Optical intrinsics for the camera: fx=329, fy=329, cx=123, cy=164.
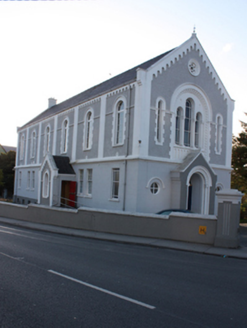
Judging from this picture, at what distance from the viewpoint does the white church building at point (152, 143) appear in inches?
808

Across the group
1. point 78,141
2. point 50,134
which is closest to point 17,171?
point 50,134

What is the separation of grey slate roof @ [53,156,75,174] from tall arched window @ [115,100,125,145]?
260 inches

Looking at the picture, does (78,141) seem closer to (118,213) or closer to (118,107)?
(118,107)

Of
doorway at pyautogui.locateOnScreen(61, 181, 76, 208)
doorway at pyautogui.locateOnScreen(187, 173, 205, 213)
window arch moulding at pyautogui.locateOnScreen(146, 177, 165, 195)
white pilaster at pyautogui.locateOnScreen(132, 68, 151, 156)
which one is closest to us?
white pilaster at pyautogui.locateOnScreen(132, 68, 151, 156)

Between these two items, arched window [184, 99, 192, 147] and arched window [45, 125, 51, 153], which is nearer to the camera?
arched window [184, 99, 192, 147]

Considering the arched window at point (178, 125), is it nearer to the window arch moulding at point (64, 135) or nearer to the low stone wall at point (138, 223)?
the low stone wall at point (138, 223)

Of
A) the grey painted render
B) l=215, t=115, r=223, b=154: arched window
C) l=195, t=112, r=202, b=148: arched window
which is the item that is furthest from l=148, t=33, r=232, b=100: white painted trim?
l=195, t=112, r=202, b=148: arched window

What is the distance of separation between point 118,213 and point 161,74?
9888 millimetres

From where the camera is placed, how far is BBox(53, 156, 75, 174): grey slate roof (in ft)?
89.0

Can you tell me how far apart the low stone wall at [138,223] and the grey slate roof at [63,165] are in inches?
229

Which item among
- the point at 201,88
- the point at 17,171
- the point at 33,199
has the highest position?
the point at 201,88

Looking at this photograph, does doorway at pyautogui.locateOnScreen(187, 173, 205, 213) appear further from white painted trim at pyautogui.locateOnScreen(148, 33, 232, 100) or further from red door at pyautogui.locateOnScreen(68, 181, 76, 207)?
red door at pyautogui.locateOnScreen(68, 181, 76, 207)

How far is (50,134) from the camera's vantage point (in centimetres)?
3331

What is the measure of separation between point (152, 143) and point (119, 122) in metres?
3.33
